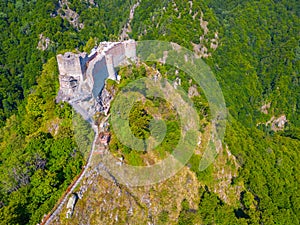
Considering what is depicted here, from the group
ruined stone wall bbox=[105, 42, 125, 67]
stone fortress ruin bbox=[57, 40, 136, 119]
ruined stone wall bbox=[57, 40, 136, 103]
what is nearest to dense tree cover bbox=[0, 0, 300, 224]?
stone fortress ruin bbox=[57, 40, 136, 119]

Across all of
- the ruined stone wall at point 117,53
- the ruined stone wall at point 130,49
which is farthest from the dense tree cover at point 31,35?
the ruined stone wall at point 117,53

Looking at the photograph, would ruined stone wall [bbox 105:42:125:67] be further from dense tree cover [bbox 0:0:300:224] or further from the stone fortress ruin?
dense tree cover [bbox 0:0:300:224]

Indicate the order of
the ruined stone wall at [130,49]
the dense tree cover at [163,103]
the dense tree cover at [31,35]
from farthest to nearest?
1. the dense tree cover at [31,35]
2. the ruined stone wall at [130,49]
3. the dense tree cover at [163,103]

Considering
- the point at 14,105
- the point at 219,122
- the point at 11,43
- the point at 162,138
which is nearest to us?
the point at 162,138

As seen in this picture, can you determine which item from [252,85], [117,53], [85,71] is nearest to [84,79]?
[85,71]

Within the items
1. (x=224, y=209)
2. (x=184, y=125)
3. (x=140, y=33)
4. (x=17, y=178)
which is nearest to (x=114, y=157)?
(x=17, y=178)

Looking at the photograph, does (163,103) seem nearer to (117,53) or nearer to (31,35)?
(117,53)

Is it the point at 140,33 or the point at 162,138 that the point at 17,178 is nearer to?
the point at 162,138

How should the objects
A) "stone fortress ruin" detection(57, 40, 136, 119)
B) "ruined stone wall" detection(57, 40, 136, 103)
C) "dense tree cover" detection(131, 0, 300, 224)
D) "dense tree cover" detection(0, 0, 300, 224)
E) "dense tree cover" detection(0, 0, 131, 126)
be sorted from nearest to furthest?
1. "dense tree cover" detection(0, 0, 300, 224)
2. "ruined stone wall" detection(57, 40, 136, 103)
3. "stone fortress ruin" detection(57, 40, 136, 119)
4. "dense tree cover" detection(131, 0, 300, 224)
5. "dense tree cover" detection(0, 0, 131, 126)

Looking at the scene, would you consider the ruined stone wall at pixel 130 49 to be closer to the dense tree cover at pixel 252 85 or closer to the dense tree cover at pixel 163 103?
the dense tree cover at pixel 163 103
